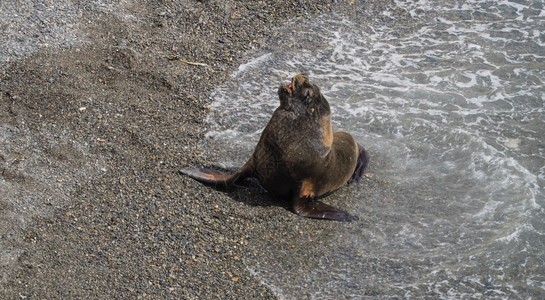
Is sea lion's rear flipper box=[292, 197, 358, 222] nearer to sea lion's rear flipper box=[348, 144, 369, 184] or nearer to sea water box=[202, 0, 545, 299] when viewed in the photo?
sea water box=[202, 0, 545, 299]

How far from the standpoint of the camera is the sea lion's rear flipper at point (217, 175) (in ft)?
18.0

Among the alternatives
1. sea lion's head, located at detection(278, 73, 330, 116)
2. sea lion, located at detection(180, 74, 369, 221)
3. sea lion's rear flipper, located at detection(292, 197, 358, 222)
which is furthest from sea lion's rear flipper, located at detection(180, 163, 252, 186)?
sea lion's head, located at detection(278, 73, 330, 116)

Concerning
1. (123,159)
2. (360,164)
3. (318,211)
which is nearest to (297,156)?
(318,211)

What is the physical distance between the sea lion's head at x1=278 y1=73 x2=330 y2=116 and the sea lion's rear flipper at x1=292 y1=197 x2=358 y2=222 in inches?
29.5

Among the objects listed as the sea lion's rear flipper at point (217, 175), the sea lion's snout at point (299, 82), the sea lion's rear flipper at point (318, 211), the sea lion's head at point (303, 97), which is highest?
the sea lion's snout at point (299, 82)

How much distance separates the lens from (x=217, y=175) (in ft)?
18.3

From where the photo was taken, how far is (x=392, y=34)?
8.32 m

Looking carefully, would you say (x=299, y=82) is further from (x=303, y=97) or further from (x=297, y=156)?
(x=297, y=156)

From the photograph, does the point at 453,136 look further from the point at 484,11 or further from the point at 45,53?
the point at 45,53

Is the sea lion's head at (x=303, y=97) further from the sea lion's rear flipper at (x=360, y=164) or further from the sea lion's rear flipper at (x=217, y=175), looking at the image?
the sea lion's rear flipper at (x=360, y=164)

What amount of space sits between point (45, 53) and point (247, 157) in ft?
8.29

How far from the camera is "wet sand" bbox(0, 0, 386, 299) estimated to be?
4.45m

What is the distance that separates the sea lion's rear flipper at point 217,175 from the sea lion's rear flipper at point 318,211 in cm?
49

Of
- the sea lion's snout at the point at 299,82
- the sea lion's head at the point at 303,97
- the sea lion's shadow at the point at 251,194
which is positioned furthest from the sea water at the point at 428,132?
the sea lion's snout at the point at 299,82
